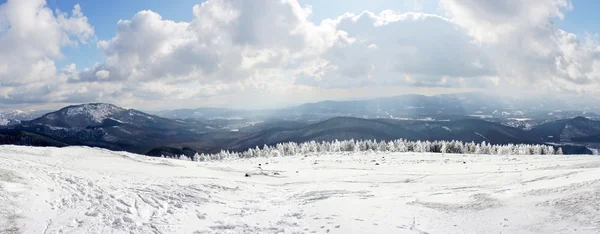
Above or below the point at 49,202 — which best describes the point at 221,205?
below

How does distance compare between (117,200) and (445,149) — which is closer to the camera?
(117,200)

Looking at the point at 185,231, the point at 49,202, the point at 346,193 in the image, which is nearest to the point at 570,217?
the point at 346,193

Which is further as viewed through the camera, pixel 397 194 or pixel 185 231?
pixel 397 194

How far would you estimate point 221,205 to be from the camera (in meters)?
24.0

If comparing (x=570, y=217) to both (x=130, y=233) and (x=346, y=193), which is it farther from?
(x=130, y=233)

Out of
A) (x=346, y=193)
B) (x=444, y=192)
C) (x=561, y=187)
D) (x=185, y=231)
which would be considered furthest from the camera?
(x=346, y=193)

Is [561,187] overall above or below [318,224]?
above

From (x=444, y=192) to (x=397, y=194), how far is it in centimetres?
364

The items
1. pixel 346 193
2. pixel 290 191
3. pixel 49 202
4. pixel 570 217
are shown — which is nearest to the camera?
pixel 570 217

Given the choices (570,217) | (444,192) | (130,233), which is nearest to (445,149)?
(444,192)

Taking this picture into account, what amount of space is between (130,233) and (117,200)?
573 centimetres

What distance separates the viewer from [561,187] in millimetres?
20062

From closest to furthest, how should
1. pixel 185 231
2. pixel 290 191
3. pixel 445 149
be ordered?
1. pixel 185 231
2. pixel 290 191
3. pixel 445 149

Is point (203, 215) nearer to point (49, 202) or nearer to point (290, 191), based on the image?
point (49, 202)
